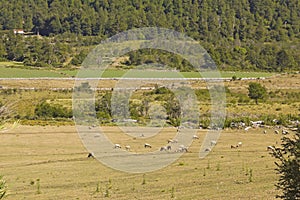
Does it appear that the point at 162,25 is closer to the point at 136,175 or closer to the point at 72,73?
the point at 72,73

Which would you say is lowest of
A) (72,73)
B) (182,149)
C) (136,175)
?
(136,175)

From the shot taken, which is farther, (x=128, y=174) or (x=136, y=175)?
(x=128, y=174)

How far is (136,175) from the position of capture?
69.3ft

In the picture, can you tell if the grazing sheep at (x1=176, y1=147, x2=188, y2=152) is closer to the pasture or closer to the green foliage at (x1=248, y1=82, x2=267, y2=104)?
the green foliage at (x1=248, y1=82, x2=267, y2=104)

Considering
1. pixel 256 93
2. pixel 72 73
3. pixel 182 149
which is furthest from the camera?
pixel 72 73

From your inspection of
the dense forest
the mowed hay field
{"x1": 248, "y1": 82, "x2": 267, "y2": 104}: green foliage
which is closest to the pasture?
the dense forest

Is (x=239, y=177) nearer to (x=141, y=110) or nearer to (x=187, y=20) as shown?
(x=141, y=110)

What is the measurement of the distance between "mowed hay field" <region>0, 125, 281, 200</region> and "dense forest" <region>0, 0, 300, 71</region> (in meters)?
65.0

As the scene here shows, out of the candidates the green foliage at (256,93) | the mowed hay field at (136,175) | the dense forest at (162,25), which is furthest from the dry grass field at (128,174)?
the dense forest at (162,25)

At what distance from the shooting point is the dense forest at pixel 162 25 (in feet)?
355

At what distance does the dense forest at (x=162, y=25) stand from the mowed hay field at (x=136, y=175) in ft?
213

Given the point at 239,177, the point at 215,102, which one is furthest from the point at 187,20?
the point at 239,177

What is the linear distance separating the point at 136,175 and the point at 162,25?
396ft

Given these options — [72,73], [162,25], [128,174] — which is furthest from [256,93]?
[162,25]
